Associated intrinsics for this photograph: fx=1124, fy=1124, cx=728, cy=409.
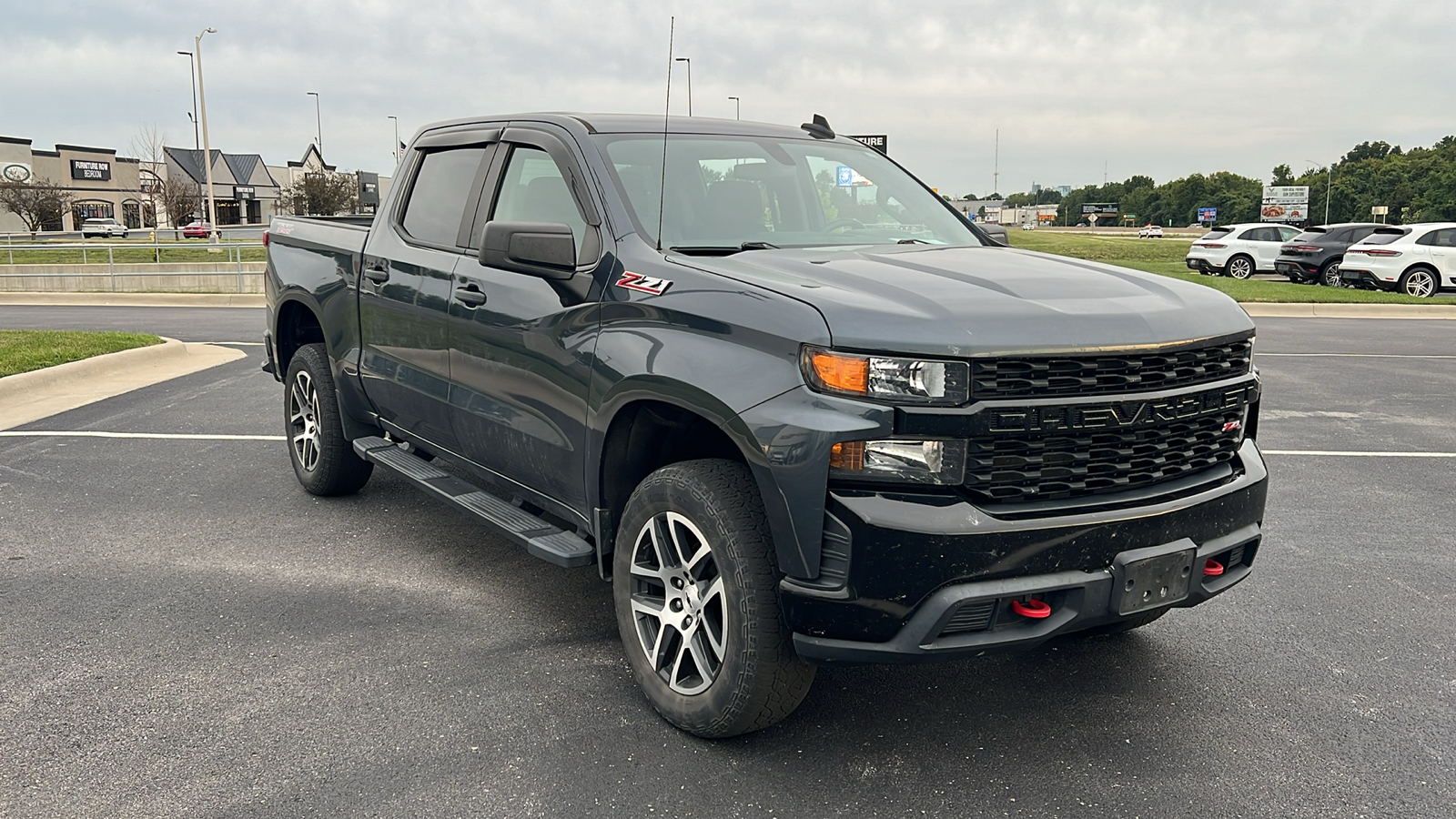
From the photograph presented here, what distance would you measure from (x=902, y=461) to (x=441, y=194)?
9.53 feet

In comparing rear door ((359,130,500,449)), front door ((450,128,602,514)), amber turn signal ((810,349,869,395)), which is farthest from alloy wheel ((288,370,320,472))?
amber turn signal ((810,349,869,395))

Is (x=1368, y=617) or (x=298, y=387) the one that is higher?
(x=298, y=387)

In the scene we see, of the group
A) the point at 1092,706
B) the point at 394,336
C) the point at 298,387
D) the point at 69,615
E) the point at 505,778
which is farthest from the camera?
the point at 298,387

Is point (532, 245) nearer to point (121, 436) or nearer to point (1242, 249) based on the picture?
point (121, 436)

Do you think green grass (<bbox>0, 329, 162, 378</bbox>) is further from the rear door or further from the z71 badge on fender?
the z71 badge on fender

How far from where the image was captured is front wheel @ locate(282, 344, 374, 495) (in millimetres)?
5859

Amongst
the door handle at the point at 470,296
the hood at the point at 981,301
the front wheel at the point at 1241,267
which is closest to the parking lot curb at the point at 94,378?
the door handle at the point at 470,296

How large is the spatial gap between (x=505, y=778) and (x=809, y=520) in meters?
1.16

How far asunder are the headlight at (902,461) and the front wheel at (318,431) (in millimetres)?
3679

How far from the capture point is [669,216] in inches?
157

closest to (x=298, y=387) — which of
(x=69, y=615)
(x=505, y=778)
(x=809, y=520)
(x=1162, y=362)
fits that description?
(x=69, y=615)

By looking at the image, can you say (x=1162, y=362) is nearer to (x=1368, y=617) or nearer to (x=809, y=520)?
(x=809, y=520)

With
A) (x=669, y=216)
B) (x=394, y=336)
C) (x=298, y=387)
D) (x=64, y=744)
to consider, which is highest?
(x=669, y=216)

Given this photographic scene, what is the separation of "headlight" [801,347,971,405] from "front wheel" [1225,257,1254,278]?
2854 centimetres
